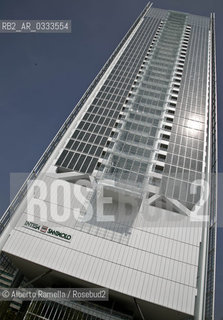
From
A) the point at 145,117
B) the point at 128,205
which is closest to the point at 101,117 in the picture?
the point at 145,117

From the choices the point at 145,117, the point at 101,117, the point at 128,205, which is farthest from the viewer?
the point at 145,117

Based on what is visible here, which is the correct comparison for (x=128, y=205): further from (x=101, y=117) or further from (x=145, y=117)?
(x=145, y=117)

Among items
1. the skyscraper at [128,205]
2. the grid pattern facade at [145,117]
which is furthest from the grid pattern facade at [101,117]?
the grid pattern facade at [145,117]

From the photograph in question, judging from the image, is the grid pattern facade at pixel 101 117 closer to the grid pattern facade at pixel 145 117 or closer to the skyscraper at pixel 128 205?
the skyscraper at pixel 128 205

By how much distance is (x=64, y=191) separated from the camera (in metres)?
33.4

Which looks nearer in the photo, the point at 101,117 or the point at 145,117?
the point at 101,117

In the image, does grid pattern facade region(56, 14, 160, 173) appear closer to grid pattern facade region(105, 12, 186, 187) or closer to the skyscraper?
the skyscraper

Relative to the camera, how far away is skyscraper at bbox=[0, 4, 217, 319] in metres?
27.3

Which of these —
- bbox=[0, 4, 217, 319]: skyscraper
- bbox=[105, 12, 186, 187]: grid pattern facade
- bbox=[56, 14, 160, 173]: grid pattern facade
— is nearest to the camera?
bbox=[0, 4, 217, 319]: skyscraper

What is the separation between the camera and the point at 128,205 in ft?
113

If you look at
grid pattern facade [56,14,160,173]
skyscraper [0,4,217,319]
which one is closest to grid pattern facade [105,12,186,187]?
skyscraper [0,4,217,319]

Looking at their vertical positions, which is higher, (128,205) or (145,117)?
(145,117)

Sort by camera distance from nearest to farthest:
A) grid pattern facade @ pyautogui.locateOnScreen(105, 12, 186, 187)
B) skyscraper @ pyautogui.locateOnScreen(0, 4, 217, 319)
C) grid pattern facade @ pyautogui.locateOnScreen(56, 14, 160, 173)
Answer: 1. skyscraper @ pyautogui.locateOnScreen(0, 4, 217, 319)
2. grid pattern facade @ pyautogui.locateOnScreen(105, 12, 186, 187)
3. grid pattern facade @ pyautogui.locateOnScreen(56, 14, 160, 173)

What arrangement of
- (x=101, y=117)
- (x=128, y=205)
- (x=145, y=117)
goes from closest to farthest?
1. (x=128, y=205)
2. (x=101, y=117)
3. (x=145, y=117)
